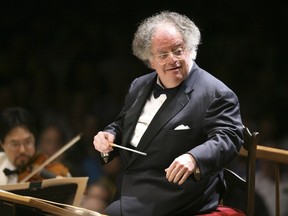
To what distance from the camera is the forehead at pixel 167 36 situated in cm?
280

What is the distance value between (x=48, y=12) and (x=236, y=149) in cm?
351

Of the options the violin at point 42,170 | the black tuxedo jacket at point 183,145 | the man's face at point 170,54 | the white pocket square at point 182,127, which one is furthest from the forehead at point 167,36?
the violin at point 42,170

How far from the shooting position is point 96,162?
455 cm

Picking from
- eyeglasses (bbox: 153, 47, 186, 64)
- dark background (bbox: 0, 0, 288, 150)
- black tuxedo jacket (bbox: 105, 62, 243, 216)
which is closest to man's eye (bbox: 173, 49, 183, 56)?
eyeglasses (bbox: 153, 47, 186, 64)

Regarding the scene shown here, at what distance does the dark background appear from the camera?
15.6ft

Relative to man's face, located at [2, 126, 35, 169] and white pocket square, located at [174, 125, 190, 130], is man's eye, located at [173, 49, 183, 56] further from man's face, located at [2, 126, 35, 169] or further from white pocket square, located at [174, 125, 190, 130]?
man's face, located at [2, 126, 35, 169]

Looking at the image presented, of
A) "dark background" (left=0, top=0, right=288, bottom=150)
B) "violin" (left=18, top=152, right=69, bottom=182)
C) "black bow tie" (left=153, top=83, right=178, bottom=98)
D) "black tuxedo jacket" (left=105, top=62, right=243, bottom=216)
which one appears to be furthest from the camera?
"dark background" (left=0, top=0, right=288, bottom=150)

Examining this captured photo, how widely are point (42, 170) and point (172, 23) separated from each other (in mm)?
1174

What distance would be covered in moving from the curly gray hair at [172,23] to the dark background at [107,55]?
149cm

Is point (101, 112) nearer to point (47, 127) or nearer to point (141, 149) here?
point (47, 127)

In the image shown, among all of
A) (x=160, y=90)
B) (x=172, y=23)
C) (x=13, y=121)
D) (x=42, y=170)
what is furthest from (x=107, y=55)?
(x=172, y=23)

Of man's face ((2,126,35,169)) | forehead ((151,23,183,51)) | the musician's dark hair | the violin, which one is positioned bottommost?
the violin

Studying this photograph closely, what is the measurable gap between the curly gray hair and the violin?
980 mm

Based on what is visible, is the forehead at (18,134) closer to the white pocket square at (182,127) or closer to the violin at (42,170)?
the violin at (42,170)
